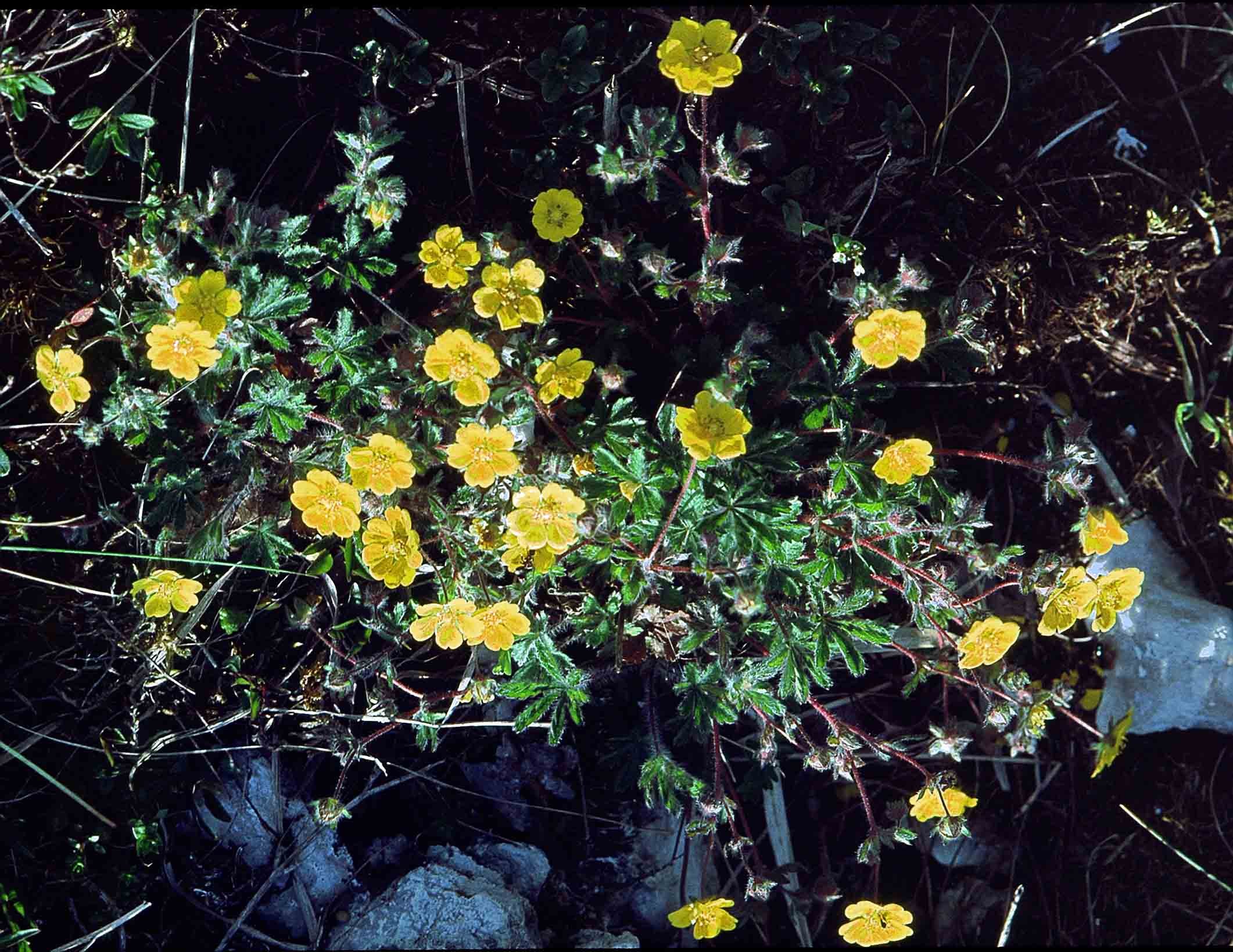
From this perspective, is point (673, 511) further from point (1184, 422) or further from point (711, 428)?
point (1184, 422)

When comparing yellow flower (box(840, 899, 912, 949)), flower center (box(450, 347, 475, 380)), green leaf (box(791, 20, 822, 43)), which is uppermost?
green leaf (box(791, 20, 822, 43))

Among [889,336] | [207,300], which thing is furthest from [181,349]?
[889,336]

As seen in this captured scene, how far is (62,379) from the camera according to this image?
295 centimetres

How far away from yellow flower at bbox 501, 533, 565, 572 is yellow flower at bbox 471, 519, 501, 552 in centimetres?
3

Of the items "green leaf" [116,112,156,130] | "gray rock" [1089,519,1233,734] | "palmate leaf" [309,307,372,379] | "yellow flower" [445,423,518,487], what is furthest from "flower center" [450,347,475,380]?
"gray rock" [1089,519,1233,734]

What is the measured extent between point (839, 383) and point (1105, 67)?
6.75 feet

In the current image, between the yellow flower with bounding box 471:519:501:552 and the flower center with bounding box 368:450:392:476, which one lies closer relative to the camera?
the flower center with bounding box 368:450:392:476

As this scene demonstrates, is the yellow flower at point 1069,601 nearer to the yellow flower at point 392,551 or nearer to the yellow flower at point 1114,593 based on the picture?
the yellow flower at point 1114,593

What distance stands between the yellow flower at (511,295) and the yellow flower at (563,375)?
135 millimetres

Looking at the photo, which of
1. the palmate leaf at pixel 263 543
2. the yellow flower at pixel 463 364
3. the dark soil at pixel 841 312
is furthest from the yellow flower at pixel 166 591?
the yellow flower at pixel 463 364

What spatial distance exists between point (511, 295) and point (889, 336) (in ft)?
3.46

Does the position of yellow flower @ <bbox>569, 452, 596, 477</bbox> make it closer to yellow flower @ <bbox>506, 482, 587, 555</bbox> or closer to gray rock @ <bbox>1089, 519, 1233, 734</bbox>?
yellow flower @ <bbox>506, 482, 587, 555</bbox>

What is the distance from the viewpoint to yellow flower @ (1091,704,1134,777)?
12.6ft

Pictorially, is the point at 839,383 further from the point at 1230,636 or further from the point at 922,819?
the point at 1230,636
